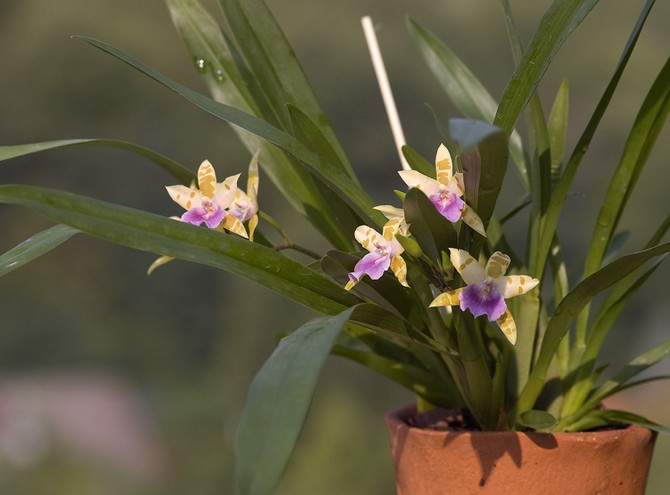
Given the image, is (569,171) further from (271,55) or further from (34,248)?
(34,248)

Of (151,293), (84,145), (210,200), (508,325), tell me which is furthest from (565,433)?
(151,293)

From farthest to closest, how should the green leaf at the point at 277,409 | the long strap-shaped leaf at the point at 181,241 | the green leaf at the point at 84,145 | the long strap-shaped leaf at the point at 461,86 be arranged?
the long strap-shaped leaf at the point at 461,86 < the green leaf at the point at 84,145 < the long strap-shaped leaf at the point at 181,241 < the green leaf at the point at 277,409

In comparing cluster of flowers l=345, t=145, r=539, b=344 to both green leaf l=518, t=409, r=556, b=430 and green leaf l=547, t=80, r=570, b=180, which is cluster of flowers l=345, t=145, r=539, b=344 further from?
green leaf l=547, t=80, r=570, b=180

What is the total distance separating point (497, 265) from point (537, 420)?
0.14 meters

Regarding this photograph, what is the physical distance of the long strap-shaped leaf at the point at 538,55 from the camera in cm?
58

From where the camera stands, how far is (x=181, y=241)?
52cm

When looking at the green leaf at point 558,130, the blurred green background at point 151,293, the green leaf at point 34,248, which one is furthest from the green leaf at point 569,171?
the blurred green background at point 151,293

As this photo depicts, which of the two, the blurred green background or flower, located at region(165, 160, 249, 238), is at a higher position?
flower, located at region(165, 160, 249, 238)

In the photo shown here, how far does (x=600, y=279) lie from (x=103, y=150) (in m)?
1.42

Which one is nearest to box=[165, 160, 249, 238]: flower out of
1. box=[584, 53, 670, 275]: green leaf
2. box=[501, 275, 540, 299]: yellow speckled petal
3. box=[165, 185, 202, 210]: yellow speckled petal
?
box=[165, 185, 202, 210]: yellow speckled petal

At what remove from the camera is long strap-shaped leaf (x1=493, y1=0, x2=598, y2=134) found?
1.89 ft

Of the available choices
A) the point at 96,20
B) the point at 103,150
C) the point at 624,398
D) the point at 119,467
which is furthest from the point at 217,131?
the point at 624,398

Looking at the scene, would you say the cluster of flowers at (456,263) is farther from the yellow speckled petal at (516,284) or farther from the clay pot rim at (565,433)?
the clay pot rim at (565,433)

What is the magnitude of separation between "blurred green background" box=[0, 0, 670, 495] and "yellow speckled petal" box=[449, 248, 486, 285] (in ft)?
3.81
